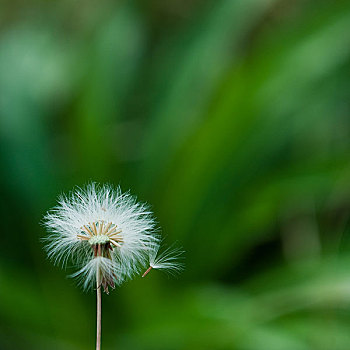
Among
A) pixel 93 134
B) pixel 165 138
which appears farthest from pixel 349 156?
pixel 93 134

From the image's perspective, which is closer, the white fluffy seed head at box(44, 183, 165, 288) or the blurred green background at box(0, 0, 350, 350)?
the white fluffy seed head at box(44, 183, 165, 288)

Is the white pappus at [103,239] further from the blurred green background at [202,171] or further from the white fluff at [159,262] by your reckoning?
the blurred green background at [202,171]

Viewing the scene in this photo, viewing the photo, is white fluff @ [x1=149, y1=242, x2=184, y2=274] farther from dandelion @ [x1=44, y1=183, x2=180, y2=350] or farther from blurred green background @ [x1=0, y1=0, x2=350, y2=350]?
blurred green background @ [x1=0, y1=0, x2=350, y2=350]

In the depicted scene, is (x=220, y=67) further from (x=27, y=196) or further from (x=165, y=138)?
(x=27, y=196)

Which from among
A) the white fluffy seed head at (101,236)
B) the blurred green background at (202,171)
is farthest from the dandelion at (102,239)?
the blurred green background at (202,171)

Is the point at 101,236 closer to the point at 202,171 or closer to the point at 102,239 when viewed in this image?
the point at 102,239

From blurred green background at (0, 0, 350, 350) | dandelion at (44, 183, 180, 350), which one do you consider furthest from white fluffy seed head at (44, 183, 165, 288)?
blurred green background at (0, 0, 350, 350)
